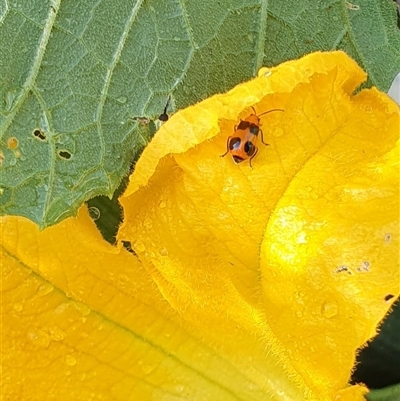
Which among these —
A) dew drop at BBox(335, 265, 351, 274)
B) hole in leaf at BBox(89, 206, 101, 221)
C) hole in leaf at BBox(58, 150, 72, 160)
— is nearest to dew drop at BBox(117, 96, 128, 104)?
hole in leaf at BBox(58, 150, 72, 160)

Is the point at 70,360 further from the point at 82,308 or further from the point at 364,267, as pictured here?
the point at 364,267

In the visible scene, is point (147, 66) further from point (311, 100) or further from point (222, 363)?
point (222, 363)

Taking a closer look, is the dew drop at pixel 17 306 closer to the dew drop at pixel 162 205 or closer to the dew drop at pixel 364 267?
the dew drop at pixel 162 205

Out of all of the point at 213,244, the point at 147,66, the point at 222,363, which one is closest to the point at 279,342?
the point at 222,363

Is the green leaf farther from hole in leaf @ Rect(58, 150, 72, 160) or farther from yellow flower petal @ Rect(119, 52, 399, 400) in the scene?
yellow flower petal @ Rect(119, 52, 399, 400)

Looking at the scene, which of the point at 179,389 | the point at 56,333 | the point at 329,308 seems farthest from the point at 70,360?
the point at 329,308

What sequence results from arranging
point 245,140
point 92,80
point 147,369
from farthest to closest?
point 147,369, point 92,80, point 245,140

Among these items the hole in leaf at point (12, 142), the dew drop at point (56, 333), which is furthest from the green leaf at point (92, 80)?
the dew drop at point (56, 333)
